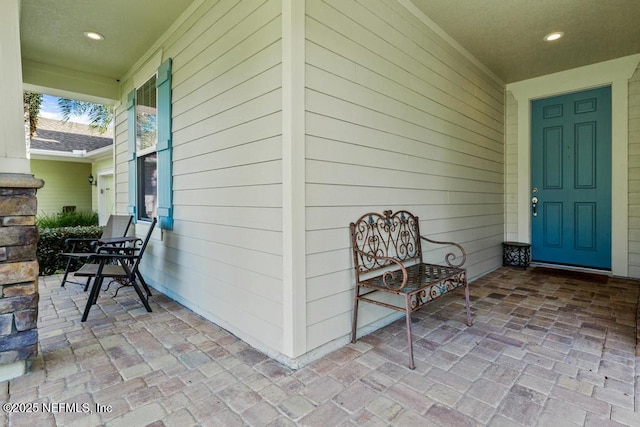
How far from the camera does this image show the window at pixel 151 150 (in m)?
3.37

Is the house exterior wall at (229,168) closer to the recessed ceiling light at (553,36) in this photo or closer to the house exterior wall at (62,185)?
the recessed ceiling light at (553,36)

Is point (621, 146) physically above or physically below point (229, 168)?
above

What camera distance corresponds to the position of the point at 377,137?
259 centimetres

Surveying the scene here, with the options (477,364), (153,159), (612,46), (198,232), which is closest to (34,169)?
(153,159)

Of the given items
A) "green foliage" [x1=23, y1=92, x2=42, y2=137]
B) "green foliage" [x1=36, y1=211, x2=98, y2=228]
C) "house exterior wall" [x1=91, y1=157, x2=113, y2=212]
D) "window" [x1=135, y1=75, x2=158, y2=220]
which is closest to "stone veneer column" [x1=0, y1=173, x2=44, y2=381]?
"window" [x1=135, y1=75, x2=158, y2=220]

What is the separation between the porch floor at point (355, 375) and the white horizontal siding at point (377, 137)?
424mm

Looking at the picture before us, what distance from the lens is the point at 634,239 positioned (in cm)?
399

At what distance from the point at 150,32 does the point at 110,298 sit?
287cm

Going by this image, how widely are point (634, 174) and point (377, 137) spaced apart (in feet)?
12.1

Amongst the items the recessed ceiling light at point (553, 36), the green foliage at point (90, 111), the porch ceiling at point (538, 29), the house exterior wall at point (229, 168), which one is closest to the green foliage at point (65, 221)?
the green foliage at point (90, 111)

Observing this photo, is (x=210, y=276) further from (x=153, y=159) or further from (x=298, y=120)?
(x=153, y=159)

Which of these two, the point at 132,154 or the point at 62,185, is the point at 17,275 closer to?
the point at 132,154

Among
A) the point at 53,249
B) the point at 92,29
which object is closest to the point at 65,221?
the point at 53,249

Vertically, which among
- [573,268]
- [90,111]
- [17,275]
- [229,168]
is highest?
[90,111]
